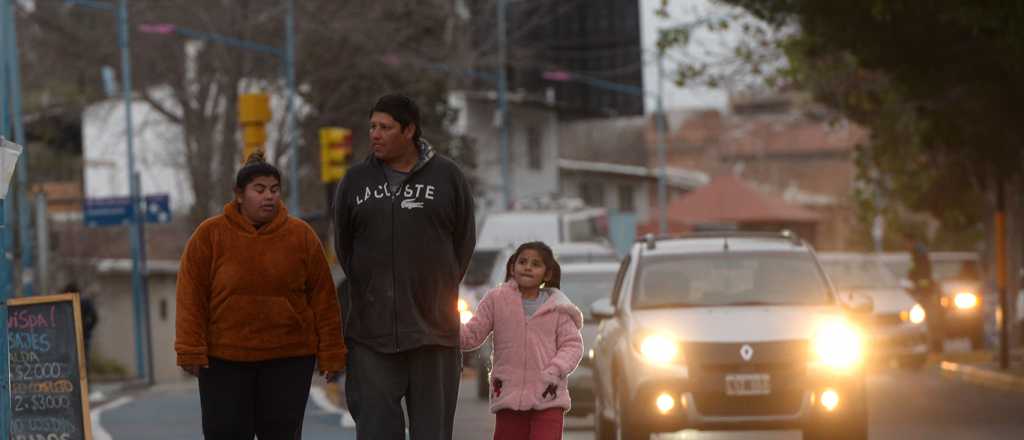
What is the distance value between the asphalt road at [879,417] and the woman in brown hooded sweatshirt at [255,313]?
7745 mm

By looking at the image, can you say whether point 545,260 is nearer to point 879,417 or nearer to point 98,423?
point 879,417

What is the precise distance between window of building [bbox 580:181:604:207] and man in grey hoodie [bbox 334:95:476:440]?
243 feet

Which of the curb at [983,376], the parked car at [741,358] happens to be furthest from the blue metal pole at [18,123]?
the parked car at [741,358]

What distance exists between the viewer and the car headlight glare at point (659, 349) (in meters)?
13.9

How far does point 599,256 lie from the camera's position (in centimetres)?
2873

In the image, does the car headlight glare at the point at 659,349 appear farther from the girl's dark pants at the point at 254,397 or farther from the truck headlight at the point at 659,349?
the girl's dark pants at the point at 254,397

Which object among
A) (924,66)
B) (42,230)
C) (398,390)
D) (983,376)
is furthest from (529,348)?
(42,230)

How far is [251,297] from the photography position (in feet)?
27.4

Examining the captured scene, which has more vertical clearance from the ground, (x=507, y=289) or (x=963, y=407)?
(x=507, y=289)

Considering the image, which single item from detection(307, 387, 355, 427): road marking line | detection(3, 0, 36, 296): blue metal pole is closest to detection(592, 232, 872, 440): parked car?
detection(307, 387, 355, 427): road marking line

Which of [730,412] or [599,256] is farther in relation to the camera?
[599,256]

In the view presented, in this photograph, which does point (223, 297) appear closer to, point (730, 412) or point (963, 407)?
point (730, 412)

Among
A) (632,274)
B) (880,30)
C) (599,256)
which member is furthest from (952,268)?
(632,274)

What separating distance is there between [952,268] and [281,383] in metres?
38.8
